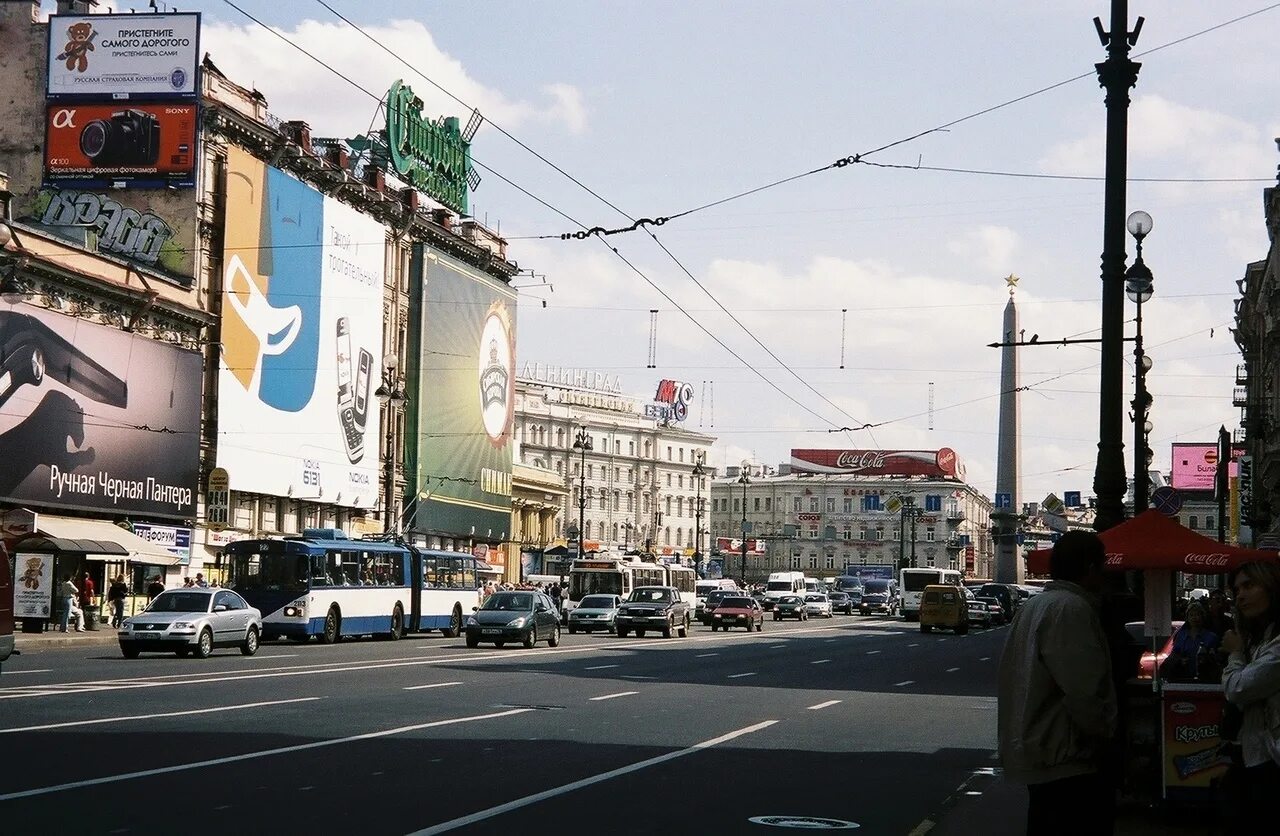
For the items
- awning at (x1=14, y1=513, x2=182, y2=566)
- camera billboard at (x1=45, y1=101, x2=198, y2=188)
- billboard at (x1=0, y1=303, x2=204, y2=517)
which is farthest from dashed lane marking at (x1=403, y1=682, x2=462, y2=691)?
camera billboard at (x1=45, y1=101, x2=198, y2=188)

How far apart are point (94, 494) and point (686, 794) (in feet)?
151

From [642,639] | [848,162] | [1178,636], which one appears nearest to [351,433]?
[642,639]

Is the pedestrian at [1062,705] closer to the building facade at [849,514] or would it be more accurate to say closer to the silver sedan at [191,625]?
the silver sedan at [191,625]

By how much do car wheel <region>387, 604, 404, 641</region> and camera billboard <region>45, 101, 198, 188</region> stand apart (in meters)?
19.3

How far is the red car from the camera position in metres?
68.7

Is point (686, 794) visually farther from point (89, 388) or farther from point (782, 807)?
point (89, 388)

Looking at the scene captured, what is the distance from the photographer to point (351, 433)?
7675cm

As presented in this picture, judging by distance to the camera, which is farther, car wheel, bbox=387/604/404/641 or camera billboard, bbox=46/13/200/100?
camera billboard, bbox=46/13/200/100

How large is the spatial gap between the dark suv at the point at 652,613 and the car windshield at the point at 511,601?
11.3 metres

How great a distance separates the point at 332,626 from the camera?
47.3 meters

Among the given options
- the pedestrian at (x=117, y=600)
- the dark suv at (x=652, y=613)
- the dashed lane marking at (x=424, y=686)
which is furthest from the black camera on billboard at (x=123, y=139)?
the dashed lane marking at (x=424, y=686)

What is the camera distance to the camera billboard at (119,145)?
61000 mm

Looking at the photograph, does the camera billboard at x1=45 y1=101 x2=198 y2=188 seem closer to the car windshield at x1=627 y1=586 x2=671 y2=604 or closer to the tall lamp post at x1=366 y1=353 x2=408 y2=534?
the car windshield at x1=627 y1=586 x2=671 y2=604

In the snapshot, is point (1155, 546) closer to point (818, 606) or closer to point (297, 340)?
point (297, 340)
